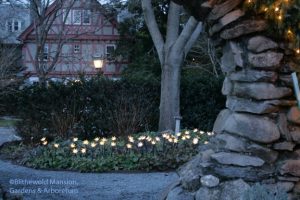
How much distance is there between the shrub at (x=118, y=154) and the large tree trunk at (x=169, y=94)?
8.59 feet

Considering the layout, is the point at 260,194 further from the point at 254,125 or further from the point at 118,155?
the point at 118,155

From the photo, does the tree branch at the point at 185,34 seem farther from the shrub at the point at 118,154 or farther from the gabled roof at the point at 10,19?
the gabled roof at the point at 10,19

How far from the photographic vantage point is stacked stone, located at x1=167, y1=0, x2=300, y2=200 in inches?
183

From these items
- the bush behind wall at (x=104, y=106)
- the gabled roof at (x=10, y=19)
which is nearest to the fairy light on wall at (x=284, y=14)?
the bush behind wall at (x=104, y=106)

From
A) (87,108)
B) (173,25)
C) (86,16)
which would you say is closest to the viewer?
(87,108)

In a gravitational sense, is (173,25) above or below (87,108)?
above

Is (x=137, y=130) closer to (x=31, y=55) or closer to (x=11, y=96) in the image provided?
(x=11, y=96)

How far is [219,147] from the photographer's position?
4957 millimetres

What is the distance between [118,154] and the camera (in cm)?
920

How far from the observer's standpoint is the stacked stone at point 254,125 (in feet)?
15.3

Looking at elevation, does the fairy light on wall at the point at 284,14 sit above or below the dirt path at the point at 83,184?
above

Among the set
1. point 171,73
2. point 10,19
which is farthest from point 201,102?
point 10,19

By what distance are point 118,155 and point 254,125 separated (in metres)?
4.82

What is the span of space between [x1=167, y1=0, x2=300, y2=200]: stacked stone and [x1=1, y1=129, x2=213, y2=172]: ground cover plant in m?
3.99
